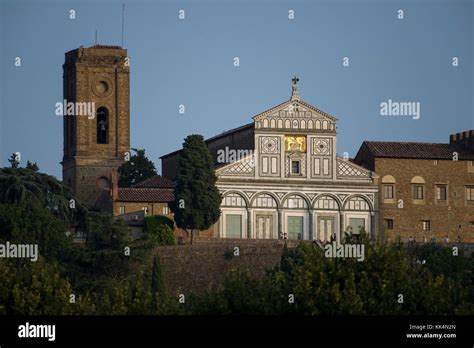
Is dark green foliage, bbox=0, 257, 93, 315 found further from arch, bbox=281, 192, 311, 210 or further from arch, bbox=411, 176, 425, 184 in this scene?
arch, bbox=411, 176, 425, 184

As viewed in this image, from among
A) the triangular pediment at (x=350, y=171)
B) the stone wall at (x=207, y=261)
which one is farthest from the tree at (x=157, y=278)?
the triangular pediment at (x=350, y=171)

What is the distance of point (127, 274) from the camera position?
280 ft

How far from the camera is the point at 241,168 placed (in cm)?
9369

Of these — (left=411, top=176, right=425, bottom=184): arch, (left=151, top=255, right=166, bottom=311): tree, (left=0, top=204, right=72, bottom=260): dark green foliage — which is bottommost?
(left=151, top=255, right=166, bottom=311): tree

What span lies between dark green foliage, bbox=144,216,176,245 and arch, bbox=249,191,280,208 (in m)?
4.31

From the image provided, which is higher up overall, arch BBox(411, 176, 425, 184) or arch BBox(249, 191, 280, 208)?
arch BBox(411, 176, 425, 184)

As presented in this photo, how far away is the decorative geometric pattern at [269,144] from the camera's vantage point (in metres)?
94.4

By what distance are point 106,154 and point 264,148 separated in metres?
14.8

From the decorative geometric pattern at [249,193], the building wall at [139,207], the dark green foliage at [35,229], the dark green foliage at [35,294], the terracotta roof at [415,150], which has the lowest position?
the dark green foliage at [35,294]

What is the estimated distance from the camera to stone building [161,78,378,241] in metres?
93.2

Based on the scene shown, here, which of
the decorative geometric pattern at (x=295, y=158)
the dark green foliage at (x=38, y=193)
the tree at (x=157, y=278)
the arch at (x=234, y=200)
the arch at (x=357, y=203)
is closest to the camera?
the tree at (x=157, y=278)

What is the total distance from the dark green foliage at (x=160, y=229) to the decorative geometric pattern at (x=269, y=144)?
6.14 meters

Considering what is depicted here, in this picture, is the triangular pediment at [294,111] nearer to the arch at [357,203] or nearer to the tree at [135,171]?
the arch at [357,203]

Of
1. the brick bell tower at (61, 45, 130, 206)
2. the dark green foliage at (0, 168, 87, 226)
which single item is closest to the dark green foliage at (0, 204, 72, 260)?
the dark green foliage at (0, 168, 87, 226)
